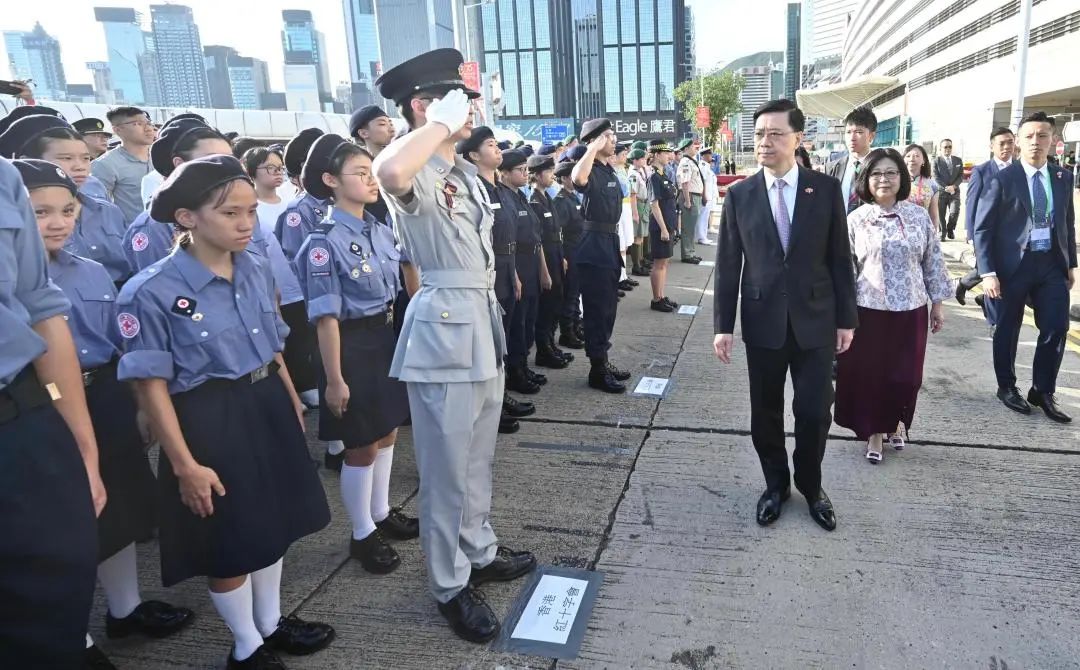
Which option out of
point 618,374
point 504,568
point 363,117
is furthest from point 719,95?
point 504,568

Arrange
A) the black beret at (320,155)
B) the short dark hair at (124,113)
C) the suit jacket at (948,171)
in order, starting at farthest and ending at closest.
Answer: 1. the suit jacket at (948,171)
2. the short dark hair at (124,113)
3. the black beret at (320,155)

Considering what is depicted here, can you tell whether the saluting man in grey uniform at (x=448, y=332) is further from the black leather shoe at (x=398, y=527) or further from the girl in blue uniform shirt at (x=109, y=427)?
the girl in blue uniform shirt at (x=109, y=427)

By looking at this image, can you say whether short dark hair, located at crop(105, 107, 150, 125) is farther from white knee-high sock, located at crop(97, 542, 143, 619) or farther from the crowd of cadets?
white knee-high sock, located at crop(97, 542, 143, 619)

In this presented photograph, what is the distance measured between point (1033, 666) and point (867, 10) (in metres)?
89.7

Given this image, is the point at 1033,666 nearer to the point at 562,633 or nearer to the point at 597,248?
the point at 562,633

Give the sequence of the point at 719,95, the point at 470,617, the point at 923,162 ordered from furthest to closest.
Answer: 1. the point at 719,95
2. the point at 923,162
3. the point at 470,617

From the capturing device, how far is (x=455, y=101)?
2260 millimetres

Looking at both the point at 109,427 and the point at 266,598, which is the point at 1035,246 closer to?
the point at 266,598

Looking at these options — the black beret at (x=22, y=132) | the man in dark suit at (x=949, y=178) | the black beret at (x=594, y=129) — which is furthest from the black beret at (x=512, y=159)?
the man in dark suit at (x=949, y=178)

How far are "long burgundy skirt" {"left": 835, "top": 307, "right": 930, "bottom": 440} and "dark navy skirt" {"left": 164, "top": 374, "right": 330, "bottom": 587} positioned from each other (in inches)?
125

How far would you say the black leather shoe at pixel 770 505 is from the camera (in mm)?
3250

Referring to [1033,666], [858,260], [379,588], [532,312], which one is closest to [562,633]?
[379,588]

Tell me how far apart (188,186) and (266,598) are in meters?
1.43

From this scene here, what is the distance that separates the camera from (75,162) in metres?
3.23
